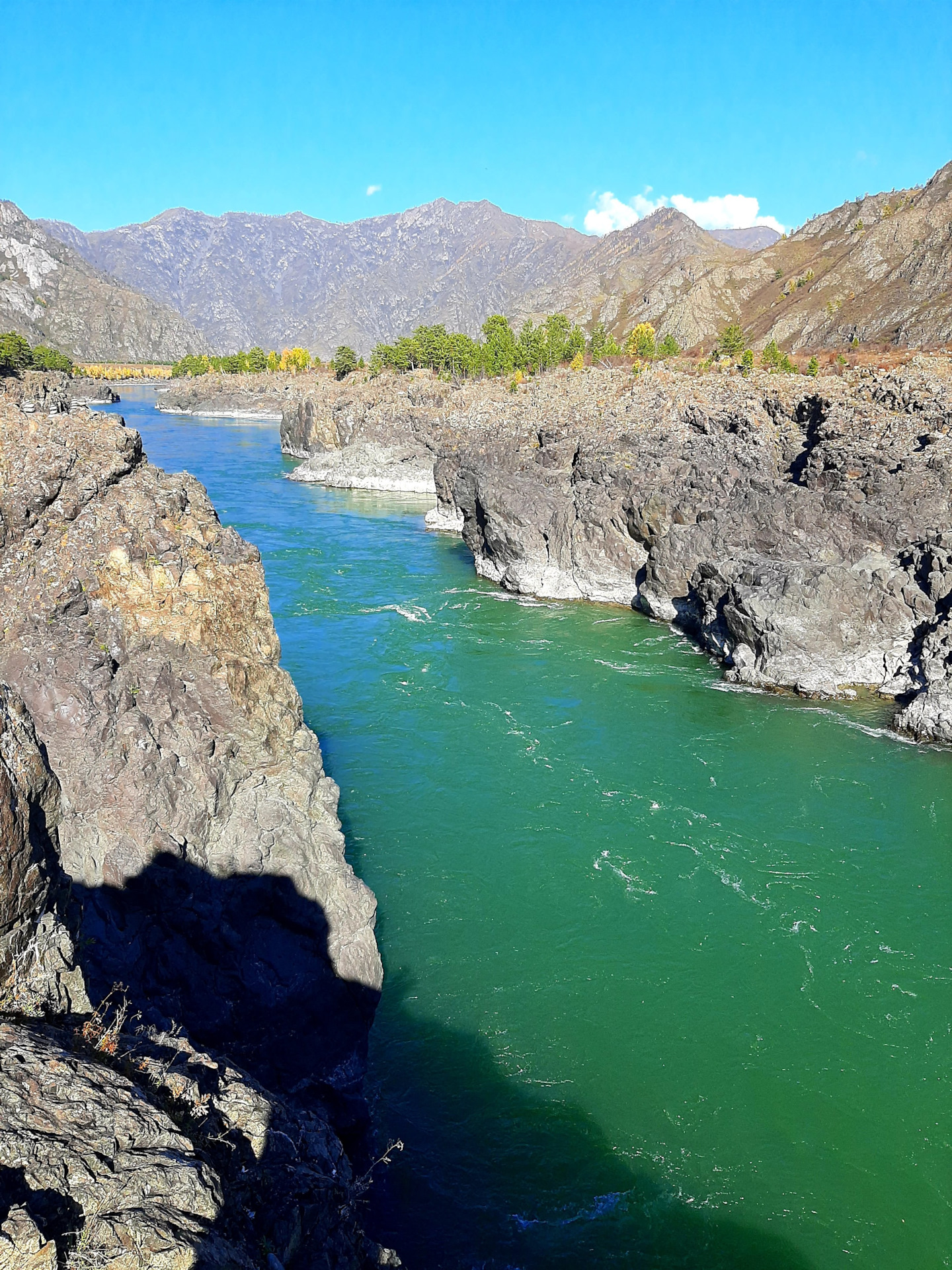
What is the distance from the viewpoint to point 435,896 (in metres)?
18.4

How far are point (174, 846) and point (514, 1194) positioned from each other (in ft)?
24.0

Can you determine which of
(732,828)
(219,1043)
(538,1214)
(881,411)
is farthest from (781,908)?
(881,411)

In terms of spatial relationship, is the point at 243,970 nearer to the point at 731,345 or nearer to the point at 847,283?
the point at 731,345

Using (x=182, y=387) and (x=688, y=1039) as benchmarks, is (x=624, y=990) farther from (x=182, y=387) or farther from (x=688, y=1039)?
(x=182, y=387)

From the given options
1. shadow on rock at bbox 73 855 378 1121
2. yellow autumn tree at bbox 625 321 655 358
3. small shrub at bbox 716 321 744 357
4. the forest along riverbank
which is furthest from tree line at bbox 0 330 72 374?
shadow on rock at bbox 73 855 378 1121

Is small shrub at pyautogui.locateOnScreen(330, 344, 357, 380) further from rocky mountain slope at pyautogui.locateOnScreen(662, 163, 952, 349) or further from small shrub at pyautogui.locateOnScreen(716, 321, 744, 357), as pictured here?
small shrub at pyautogui.locateOnScreen(716, 321, 744, 357)

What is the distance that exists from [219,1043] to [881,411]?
3919cm

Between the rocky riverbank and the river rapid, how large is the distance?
273 cm

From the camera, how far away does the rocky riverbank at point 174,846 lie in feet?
22.4

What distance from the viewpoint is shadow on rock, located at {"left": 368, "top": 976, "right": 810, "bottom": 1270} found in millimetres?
11336

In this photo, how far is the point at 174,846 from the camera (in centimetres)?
1177

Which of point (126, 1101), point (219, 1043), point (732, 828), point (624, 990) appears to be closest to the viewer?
point (126, 1101)

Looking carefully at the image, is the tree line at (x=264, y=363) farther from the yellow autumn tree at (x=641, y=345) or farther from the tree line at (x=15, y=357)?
the yellow autumn tree at (x=641, y=345)

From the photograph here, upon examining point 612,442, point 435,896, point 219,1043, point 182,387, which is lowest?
point 435,896
